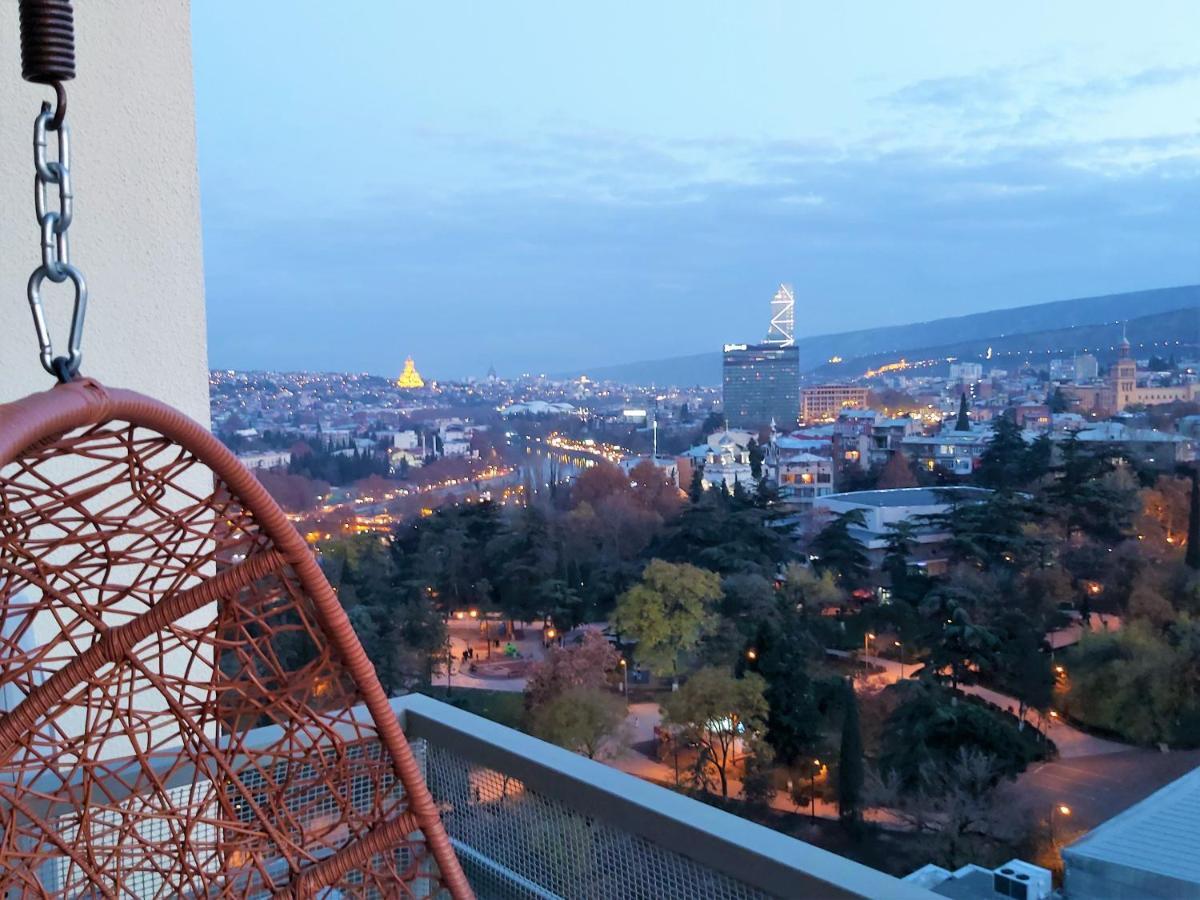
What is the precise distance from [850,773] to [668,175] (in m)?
11.1

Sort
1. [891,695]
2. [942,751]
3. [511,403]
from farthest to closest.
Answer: [511,403] → [891,695] → [942,751]

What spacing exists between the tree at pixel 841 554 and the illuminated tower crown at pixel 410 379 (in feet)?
13.1

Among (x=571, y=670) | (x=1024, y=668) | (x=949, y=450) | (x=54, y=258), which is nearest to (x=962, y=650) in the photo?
(x=1024, y=668)

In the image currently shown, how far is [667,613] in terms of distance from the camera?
24.1 feet

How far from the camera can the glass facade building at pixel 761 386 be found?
1173 cm

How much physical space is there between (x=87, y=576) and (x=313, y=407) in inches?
248

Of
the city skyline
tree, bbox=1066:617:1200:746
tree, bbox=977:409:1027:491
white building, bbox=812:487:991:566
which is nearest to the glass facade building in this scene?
the city skyline

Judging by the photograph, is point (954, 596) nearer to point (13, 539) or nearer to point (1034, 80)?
point (1034, 80)

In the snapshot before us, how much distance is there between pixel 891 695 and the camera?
6699mm

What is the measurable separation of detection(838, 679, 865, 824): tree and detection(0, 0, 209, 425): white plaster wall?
5.31 m

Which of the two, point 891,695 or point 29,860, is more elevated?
point 29,860

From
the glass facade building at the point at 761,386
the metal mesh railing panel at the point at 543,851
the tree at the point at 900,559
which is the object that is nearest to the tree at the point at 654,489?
the tree at the point at 900,559

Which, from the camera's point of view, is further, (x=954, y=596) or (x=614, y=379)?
(x=614, y=379)

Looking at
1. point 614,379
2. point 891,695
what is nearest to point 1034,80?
point 614,379
